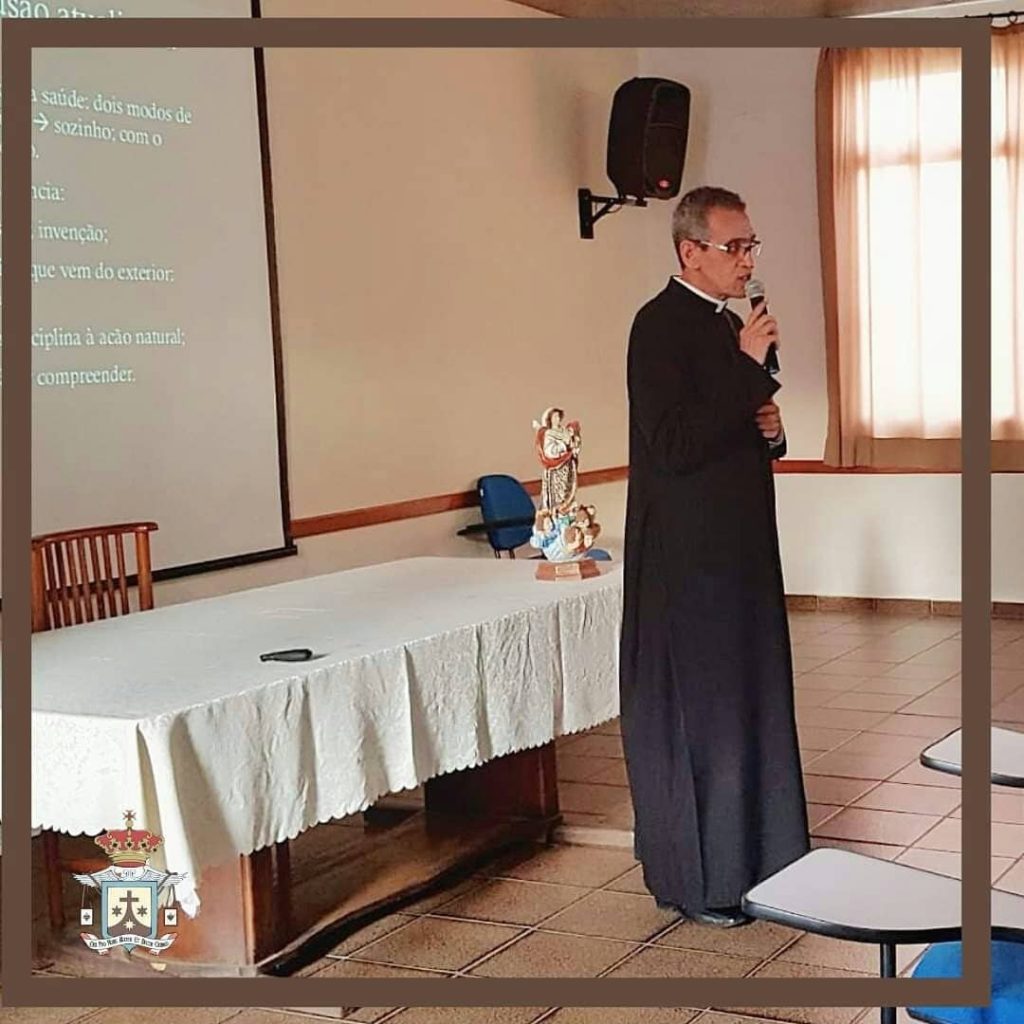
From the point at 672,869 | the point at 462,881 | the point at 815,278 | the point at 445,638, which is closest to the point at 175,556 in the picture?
the point at 445,638

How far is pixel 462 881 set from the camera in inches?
88.7

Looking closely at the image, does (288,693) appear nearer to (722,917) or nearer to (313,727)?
(313,727)

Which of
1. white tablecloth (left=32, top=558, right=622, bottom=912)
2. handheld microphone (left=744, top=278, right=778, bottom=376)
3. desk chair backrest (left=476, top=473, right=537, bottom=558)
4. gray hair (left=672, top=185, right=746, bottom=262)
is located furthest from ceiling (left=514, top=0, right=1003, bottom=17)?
white tablecloth (left=32, top=558, right=622, bottom=912)

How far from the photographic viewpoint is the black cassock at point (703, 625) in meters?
1.75

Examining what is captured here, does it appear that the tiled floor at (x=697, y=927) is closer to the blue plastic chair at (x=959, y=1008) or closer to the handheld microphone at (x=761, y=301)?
the blue plastic chair at (x=959, y=1008)

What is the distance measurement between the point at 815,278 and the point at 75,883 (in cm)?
109

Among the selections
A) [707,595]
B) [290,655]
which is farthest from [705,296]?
[290,655]

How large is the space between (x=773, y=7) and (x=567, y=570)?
776mm

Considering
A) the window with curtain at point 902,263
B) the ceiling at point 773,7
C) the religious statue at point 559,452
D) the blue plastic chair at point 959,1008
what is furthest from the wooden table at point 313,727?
the ceiling at point 773,7

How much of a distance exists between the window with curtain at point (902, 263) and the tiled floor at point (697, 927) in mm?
224

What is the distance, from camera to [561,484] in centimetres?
178

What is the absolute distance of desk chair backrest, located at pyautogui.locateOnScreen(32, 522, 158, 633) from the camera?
6.05 feet

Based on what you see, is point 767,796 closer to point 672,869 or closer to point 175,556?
point 672,869

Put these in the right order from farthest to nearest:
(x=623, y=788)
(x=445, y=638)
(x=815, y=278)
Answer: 1. (x=445, y=638)
2. (x=623, y=788)
3. (x=815, y=278)
